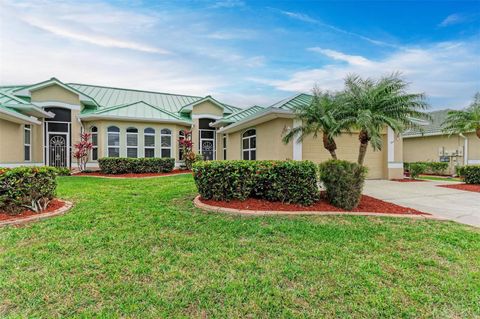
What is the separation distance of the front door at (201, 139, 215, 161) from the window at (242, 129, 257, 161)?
5676mm

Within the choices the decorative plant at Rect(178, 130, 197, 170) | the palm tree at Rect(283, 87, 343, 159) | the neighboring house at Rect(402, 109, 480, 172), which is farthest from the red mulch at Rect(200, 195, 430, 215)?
the neighboring house at Rect(402, 109, 480, 172)

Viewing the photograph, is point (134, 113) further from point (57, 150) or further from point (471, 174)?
point (471, 174)

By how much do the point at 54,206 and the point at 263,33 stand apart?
1031 centimetres

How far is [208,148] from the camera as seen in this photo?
67.0ft

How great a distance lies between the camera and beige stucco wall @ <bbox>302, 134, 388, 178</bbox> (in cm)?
1189

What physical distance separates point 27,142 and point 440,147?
2995cm

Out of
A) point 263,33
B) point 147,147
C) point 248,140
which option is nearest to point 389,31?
point 263,33

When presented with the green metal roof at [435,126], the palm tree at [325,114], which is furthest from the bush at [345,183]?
the green metal roof at [435,126]

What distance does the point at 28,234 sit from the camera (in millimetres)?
4570

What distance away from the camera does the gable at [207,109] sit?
19.9 meters

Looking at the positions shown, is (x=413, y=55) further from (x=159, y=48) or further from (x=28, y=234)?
(x=28, y=234)

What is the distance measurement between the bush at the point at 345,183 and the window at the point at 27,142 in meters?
17.4

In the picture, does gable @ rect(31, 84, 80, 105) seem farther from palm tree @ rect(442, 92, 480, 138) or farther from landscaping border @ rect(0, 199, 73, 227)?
palm tree @ rect(442, 92, 480, 138)

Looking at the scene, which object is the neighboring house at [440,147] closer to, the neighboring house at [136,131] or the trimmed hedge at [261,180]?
the neighboring house at [136,131]
